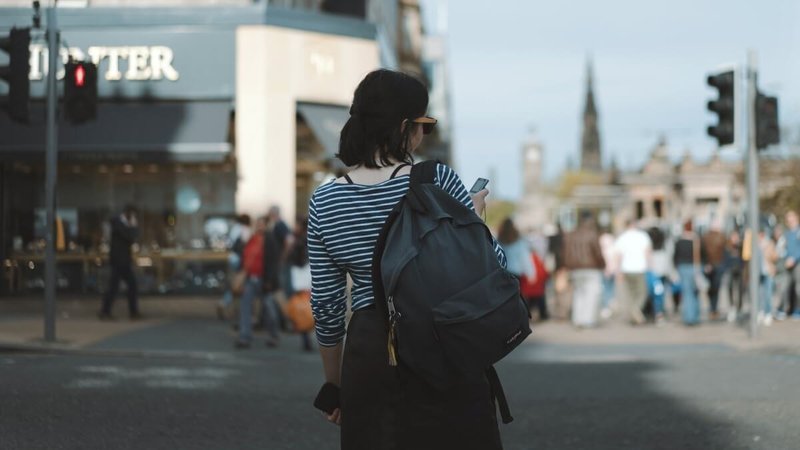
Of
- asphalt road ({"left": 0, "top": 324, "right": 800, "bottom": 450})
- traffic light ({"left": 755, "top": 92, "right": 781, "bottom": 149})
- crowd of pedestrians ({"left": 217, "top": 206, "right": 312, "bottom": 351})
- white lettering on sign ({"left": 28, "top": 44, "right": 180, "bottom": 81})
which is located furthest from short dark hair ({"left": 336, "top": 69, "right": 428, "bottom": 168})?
white lettering on sign ({"left": 28, "top": 44, "right": 180, "bottom": 81})

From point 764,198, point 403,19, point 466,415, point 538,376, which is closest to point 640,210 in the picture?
point 764,198

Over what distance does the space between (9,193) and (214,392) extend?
11895 mm

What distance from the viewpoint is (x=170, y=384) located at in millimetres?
9898

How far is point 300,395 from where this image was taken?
941 cm

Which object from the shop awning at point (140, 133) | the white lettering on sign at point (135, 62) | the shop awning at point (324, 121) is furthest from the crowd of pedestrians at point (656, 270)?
the white lettering on sign at point (135, 62)

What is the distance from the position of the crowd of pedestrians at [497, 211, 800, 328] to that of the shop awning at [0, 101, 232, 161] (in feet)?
16.5

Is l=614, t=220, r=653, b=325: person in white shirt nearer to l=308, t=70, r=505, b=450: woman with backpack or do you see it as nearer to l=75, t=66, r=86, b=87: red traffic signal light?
l=75, t=66, r=86, b=87: red traffic signal light

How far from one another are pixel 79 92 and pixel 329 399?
11703 millimetres

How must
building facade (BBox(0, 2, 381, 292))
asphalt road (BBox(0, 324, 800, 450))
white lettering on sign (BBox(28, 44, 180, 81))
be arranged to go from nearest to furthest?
asphalt road (BBox(0, 324, 800, 450)) < building facade (BBox(0, 2, 381, 292)) < white lettering on sign (BBox(28, 44, 180, 81))

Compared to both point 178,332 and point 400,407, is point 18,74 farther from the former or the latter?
point 400,407

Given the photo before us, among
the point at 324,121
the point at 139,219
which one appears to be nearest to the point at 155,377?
the point at 139,219

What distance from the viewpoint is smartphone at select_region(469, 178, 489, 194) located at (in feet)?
11.4

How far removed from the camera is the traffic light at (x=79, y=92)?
14.3 meters

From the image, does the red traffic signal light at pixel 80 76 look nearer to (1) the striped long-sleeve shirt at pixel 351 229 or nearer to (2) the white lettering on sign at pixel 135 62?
(2) the white lettering on sign at pixel 135 62
